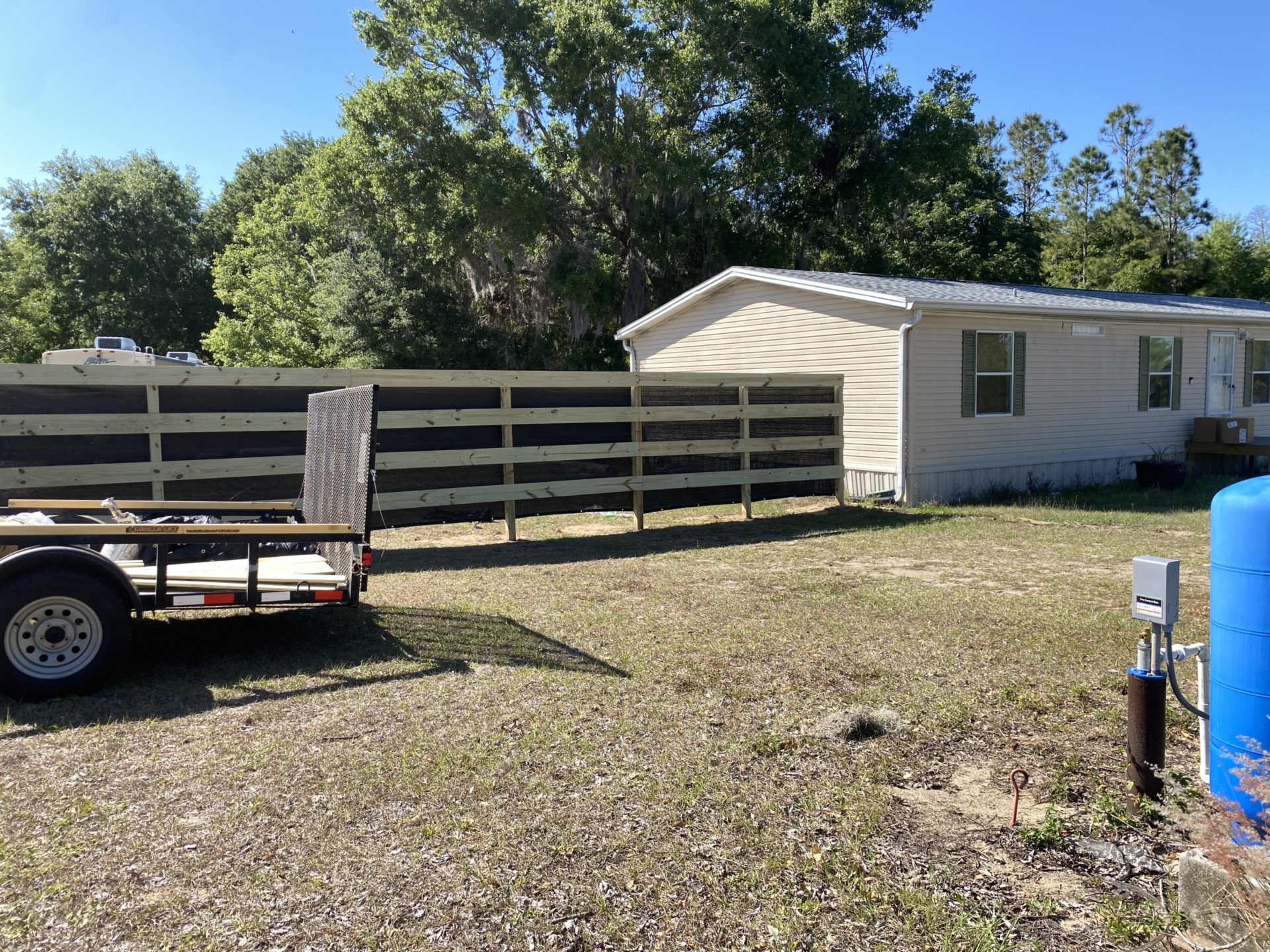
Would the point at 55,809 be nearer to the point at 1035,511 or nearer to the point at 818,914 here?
the point at 818,914

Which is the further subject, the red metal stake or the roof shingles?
the roof shingles

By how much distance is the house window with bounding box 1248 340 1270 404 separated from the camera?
1931 cm

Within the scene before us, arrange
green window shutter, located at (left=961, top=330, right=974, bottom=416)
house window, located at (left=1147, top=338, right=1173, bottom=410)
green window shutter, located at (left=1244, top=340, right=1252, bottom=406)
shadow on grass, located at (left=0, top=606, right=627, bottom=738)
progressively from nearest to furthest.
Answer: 1. shadow on grass, located at (left=0, top=606, right=627, bottom=738)
2. green window shutter, located at (left=961, top=330, right=974, bottom=416)
3. house window, located at (left=1147, top=338, right=1173, bottom=410)
4. green window shutter, located at (left=1244, top=340, right=1252, bottom=406)

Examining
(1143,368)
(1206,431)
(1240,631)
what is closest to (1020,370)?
(1143,368)

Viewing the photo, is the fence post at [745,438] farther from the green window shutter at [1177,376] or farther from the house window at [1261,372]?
the house window at [1261,372]

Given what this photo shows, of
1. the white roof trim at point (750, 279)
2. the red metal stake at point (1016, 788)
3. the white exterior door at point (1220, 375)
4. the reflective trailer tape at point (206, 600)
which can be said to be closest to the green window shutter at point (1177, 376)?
the white exterior door at point (1220, 375)

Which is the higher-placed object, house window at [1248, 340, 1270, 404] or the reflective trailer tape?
house window at [1248, 340, 1270, 404]

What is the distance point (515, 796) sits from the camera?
376 centimetres

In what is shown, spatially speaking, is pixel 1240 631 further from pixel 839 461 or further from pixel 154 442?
pixel 839 461

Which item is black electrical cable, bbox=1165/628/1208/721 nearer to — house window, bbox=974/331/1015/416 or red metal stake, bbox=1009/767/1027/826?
red metal stake, bbox=1009/767/1027/826

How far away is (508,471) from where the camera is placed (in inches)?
416

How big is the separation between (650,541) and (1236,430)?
13416 millimetres

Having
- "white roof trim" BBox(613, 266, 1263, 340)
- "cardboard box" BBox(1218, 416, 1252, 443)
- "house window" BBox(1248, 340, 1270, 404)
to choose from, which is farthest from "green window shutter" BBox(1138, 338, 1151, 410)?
"house window" BBox(1248, 340, 1270, 404)

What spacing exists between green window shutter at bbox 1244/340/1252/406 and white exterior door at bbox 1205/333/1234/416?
1.28ft
